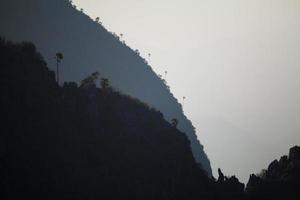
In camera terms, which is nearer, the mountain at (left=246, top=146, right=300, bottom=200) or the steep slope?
the steep slope

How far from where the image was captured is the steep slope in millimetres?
77375

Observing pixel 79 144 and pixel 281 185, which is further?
pixel 281 185

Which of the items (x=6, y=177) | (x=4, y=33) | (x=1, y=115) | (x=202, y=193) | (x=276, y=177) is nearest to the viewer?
(x=6, y=177)

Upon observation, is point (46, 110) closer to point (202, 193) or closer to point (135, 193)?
point (135, 193)

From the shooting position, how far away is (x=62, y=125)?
8800 centimetres

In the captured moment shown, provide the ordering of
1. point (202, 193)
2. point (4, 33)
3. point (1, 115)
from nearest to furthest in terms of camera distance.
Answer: point (1, 115), point (202, 193), point (4, 33)

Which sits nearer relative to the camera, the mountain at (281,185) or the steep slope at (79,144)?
the steep slope at (79,144)

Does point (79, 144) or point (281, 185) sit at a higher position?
point (79, 144)

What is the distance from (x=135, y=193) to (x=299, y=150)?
57.2 meters

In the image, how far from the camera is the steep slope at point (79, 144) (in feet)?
254

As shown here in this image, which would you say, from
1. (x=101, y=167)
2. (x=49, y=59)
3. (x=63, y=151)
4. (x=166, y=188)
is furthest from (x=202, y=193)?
(x=49, y=59)

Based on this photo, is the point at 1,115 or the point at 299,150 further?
the point at 299,150

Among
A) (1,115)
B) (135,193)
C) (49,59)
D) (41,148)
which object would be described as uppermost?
(49,59)

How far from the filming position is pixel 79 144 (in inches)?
3484
